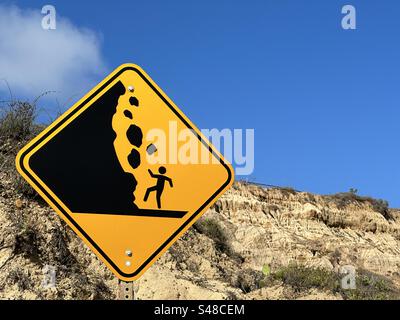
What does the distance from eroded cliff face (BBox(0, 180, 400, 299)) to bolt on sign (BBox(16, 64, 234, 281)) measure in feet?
18.8

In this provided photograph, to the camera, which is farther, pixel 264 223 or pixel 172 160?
pixel 264 223

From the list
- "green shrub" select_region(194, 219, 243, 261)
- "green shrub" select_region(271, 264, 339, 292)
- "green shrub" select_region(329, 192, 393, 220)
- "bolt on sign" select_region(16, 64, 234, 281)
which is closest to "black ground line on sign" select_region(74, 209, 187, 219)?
"bolt on sign" select_region(16, 64, 234, 281)

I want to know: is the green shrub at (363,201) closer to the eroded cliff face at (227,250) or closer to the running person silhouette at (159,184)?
the eroded cliff face at (227,250)

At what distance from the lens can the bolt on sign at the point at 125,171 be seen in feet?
13.0

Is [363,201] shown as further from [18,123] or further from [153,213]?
[153,213]

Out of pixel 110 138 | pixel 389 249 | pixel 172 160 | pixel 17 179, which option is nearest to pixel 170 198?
pixel 172 160

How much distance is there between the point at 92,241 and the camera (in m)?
3.93

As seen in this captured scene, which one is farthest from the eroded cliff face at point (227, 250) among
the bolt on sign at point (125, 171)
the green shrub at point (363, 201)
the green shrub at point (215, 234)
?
the bolt on sign at point (125, 171)

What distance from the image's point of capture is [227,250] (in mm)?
19047

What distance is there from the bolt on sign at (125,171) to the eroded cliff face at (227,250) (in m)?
5.73

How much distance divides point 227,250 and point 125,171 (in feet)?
50.1

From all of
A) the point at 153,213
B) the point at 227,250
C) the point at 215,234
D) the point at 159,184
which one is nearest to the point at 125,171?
the point at 159,184
